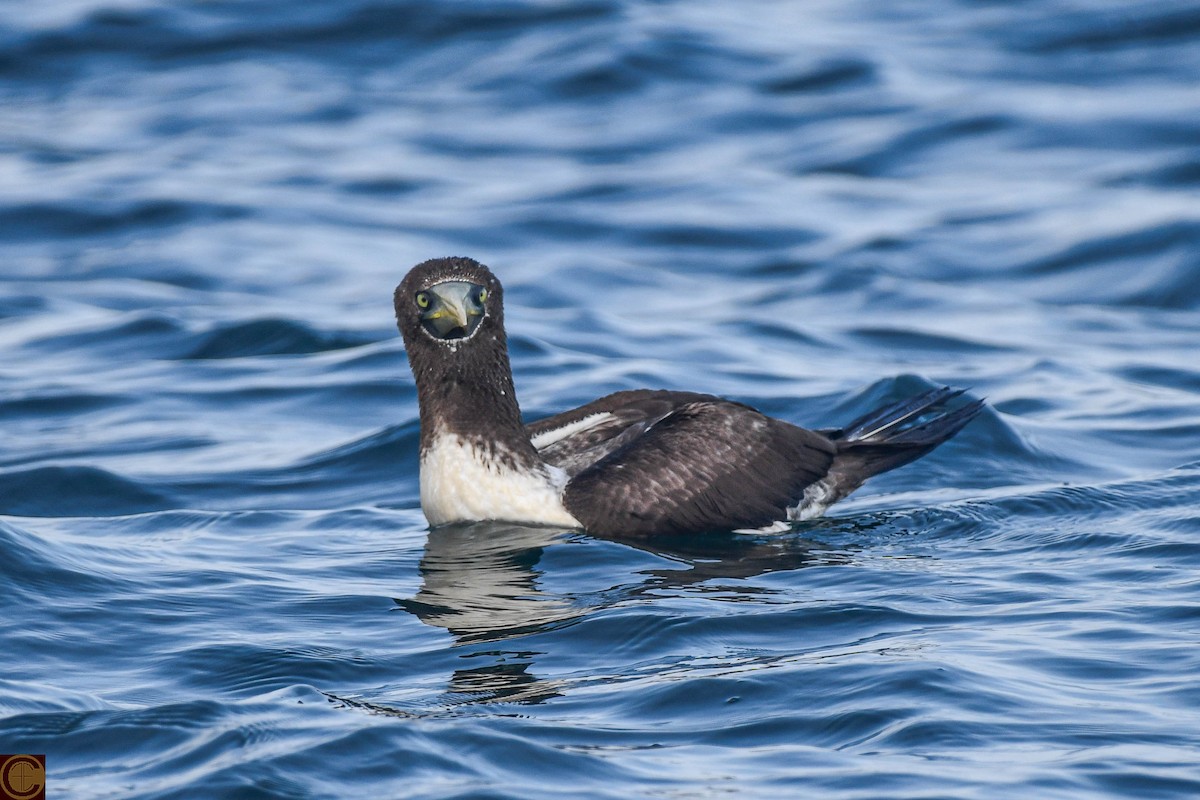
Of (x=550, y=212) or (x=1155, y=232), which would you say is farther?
(x=550, y=212)

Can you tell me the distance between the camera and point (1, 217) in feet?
62.3

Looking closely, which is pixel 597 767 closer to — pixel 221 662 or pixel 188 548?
pixel 221 662

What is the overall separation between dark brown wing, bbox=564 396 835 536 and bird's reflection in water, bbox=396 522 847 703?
0.39 ft

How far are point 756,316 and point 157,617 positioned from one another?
8.37 metres

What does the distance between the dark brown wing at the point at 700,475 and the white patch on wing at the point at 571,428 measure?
386 mm

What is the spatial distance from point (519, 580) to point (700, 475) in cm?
131

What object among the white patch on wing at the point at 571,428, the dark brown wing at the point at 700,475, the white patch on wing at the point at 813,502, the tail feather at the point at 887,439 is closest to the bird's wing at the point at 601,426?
the white patch on wing at the point at 571,428

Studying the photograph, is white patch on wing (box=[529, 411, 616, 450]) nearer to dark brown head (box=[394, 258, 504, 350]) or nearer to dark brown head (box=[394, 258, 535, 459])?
dark brown head (box=[394, 258, 535, 459])

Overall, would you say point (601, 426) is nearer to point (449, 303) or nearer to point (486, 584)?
point (449, 303)

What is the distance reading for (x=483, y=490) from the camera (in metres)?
9.88

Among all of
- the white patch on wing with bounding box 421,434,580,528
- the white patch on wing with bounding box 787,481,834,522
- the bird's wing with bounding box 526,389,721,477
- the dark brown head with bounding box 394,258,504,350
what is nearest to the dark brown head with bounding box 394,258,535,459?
the dark brown head with bounding box 394,258,504,350

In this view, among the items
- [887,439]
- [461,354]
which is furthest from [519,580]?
[887,439]

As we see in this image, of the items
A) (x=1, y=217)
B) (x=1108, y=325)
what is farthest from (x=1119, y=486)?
(x=1, y=217)

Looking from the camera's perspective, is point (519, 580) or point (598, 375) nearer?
point (519, 580)
